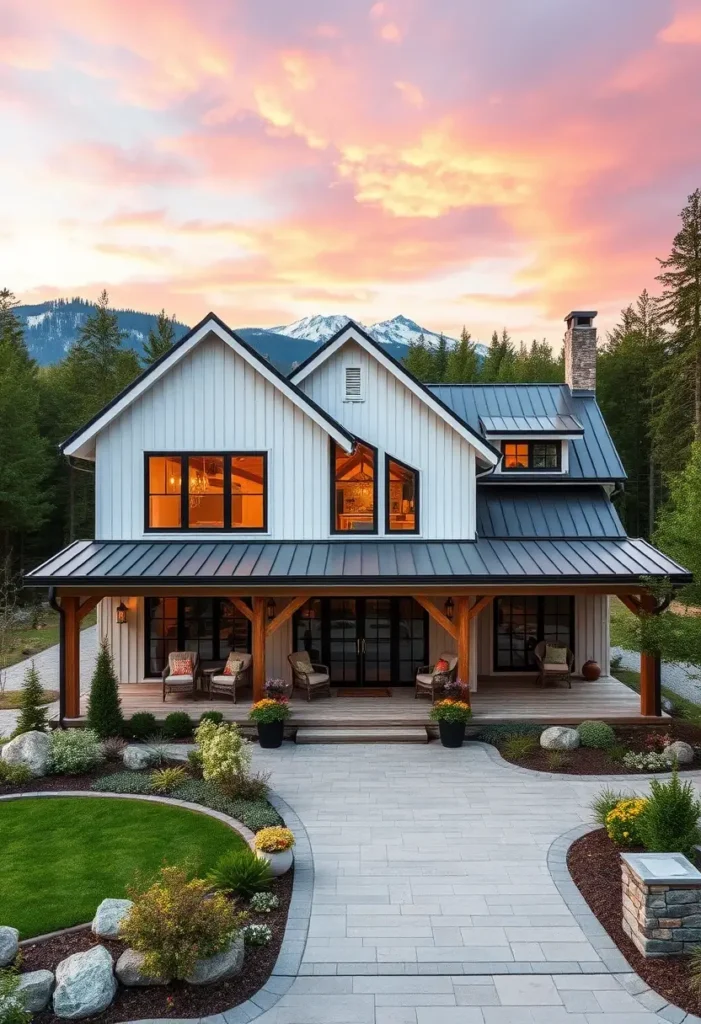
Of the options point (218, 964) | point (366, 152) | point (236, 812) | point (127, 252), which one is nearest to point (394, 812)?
point (236, 812)

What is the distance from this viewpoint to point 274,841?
766 centimetres

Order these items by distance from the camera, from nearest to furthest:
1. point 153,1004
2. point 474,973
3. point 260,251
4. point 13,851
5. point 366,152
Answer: point 153,1004, point 474,973, point 13,851, point 366,152, point 260,251

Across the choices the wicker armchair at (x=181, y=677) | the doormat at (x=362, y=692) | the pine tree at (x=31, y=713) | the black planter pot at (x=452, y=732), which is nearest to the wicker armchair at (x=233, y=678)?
the wicker armchair at (x=181, y=677)

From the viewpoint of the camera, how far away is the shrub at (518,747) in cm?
1170

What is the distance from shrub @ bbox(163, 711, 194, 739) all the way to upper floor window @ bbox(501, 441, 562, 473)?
34.0 feet

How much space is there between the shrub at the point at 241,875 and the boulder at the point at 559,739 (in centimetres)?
652

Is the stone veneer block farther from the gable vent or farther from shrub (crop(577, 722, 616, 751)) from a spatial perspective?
the gable vent

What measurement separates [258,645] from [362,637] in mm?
2985

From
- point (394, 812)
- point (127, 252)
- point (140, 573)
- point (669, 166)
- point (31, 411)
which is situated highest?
point (127, 252)

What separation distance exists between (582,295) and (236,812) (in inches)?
1233

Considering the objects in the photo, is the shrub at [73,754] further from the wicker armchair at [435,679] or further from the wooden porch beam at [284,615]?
the wicker armchair at [435,679]

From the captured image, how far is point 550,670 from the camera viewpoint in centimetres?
1540

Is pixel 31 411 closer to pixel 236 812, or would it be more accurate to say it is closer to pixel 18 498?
pixel 18 498

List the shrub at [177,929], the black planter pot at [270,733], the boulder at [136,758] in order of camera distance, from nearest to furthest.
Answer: the shrub at [177,929] < the boulder at [136,758] < the black planter pot at [270,733]
